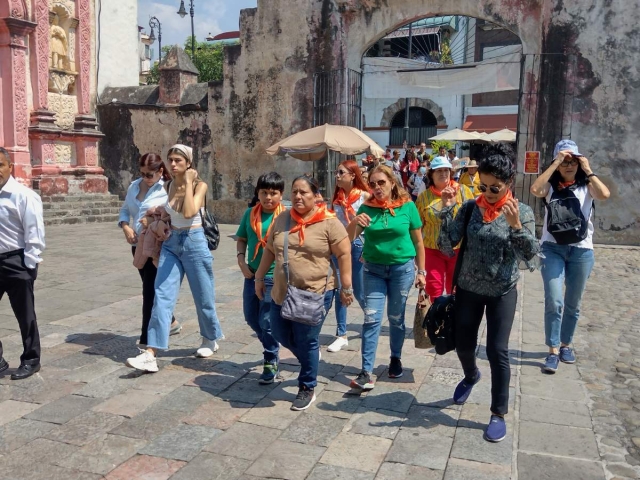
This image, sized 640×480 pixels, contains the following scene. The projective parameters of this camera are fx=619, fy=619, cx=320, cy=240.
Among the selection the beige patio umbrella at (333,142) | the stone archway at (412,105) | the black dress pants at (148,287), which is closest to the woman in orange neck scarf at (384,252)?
the black dress pants at (148,287)

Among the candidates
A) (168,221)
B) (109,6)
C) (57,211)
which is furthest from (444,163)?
(109,6)

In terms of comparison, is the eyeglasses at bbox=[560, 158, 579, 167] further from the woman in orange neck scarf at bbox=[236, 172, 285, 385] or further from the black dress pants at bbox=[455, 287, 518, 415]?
the woman in orange neck scarf at bbox=[236, 172, 285, 385]

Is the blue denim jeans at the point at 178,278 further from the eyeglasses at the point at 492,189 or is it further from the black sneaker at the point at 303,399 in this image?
the eyeglasses at the point at 492,189

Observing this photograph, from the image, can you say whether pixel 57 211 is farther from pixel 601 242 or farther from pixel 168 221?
pixel 601 242

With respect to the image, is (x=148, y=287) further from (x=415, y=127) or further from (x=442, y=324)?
(x=415, y=127)

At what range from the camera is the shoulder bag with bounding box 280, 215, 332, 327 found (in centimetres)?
374

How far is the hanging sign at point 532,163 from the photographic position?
11727mm

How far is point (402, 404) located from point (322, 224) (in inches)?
51.0

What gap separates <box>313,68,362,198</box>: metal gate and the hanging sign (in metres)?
3.68

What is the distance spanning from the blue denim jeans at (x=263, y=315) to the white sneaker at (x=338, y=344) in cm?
91

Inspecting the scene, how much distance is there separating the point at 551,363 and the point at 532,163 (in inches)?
306

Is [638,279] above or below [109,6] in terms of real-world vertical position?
below

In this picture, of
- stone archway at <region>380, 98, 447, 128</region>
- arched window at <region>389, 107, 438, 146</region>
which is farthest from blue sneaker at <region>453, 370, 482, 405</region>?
arched window at <region>389, 107, 438, 146</region>

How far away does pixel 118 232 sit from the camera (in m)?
12.5
